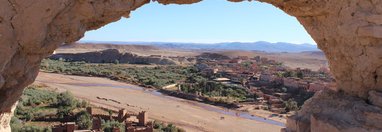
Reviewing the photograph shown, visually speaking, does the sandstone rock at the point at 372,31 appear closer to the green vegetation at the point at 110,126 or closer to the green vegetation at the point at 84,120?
the green vegetation at the point at 110,126

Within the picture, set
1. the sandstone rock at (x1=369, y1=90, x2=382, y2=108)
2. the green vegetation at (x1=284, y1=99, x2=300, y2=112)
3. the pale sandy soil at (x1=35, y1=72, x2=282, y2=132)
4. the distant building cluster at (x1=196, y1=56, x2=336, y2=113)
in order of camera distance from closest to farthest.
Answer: the sandstone rock at (x1=369, y1=90, x2=382, y2=108) → the pale sandy soil at (x1=35, y1=72, x2=282, y2=132) → the green vegetation at (x1=284, y1=99, x2=300, y2=112) → the distant building cluster at (x1=196, y1=56, x2=336, y2=113)

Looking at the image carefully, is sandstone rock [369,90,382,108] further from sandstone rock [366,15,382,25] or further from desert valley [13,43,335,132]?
desert valley [13,43,335,132]

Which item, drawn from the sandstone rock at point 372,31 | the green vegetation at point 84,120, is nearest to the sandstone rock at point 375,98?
the sandstone rock at point 372,31

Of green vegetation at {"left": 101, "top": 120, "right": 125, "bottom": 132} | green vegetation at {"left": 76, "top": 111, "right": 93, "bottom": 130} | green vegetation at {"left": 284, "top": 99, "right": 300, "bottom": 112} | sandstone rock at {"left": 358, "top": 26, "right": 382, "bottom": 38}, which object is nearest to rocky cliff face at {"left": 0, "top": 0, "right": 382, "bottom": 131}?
sandstone rock at {"left": 358, "top": 26, "right": 382, "bottom": 38}

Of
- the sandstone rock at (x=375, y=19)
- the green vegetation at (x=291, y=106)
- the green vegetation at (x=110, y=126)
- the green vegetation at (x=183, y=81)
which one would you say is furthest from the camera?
the green vegetation at (x=183, y=81)

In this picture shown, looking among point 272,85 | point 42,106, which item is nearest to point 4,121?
point 42,106

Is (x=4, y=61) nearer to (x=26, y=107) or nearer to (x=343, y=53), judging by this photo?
(x=343, y=53)
